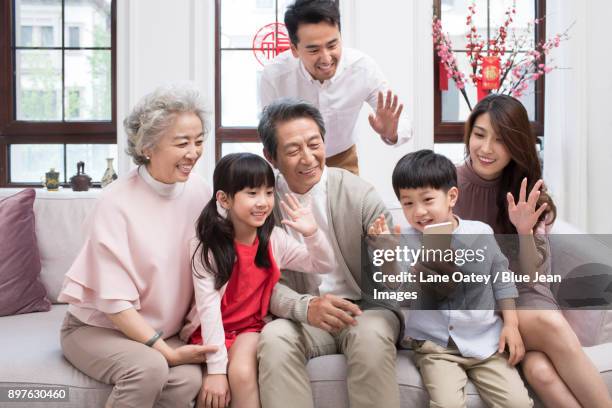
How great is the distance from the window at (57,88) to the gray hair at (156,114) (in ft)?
7.28

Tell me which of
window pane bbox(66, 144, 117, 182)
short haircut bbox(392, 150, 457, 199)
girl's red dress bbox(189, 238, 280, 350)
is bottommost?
girl's red dress bbox(189, 238, 280, 350)

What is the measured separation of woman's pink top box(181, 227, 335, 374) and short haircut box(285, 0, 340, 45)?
843mm

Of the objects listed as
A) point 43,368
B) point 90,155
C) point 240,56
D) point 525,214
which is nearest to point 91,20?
point 90,155

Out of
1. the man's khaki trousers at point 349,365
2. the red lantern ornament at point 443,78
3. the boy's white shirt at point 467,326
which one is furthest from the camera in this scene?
the red lantern ornament at point 443,78

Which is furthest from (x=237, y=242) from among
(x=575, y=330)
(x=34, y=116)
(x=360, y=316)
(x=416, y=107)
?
(x=34, y=116)

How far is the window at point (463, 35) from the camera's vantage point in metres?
4.27

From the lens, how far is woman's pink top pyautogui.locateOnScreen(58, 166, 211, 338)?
198 centimetres

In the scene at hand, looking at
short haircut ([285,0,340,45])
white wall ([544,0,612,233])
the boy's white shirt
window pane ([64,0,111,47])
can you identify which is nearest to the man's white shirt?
short haircut ([285,0,340,45])

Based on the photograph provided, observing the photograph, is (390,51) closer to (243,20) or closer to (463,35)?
(463,35)

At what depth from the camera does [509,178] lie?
2.34 m

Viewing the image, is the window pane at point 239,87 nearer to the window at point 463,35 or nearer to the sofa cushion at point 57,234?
the window at point 463,35

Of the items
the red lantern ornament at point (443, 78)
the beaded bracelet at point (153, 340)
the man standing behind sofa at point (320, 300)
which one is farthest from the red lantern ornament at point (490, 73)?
the beaded bracelet at point (153, 340)

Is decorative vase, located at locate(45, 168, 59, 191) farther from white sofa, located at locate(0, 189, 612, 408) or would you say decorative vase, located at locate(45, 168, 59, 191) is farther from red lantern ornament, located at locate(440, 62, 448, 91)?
red lantern ornament, located at locate(440, 62, 448, 91)

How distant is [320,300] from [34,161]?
9.37 feet
